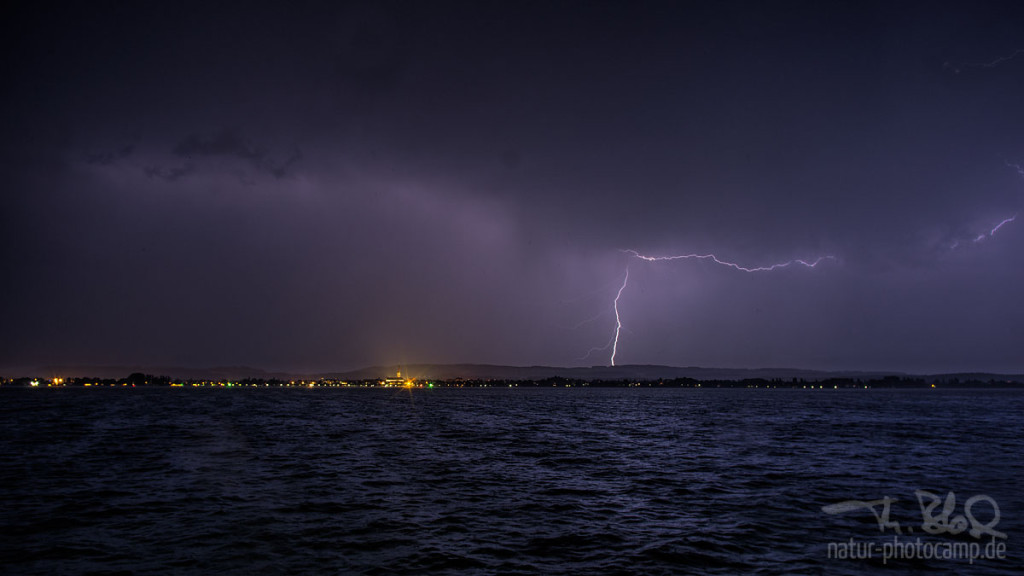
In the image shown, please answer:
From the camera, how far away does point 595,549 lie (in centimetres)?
1658

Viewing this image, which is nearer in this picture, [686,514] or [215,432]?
[686,514]

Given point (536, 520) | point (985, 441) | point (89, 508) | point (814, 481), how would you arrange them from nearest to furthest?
1. point (536, 520)
2. point (89, 508)
3. point (814, 481)
4. point (985, 441)

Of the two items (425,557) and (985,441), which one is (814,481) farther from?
(985,441)

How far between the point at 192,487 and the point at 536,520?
55.1 feet

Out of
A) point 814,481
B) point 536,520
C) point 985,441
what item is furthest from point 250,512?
point 985,441

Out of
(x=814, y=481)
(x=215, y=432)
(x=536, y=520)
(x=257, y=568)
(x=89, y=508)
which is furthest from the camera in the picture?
(x=215, y=432)

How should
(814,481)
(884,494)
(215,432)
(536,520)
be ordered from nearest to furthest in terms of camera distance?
1. (536,520)
2. (884,494)
3. (814,481)
4. (215,432)

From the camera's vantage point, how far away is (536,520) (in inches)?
789

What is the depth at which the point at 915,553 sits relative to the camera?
16.6m

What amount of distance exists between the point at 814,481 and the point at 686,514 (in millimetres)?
11818

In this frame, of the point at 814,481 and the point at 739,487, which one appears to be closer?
the point at 739,487

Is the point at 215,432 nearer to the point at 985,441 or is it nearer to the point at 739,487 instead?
the point at 739,487

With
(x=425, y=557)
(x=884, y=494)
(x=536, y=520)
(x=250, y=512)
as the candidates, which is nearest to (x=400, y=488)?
(x=250, y=512)

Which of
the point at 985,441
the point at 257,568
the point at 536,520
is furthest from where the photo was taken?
the point at 985,441
